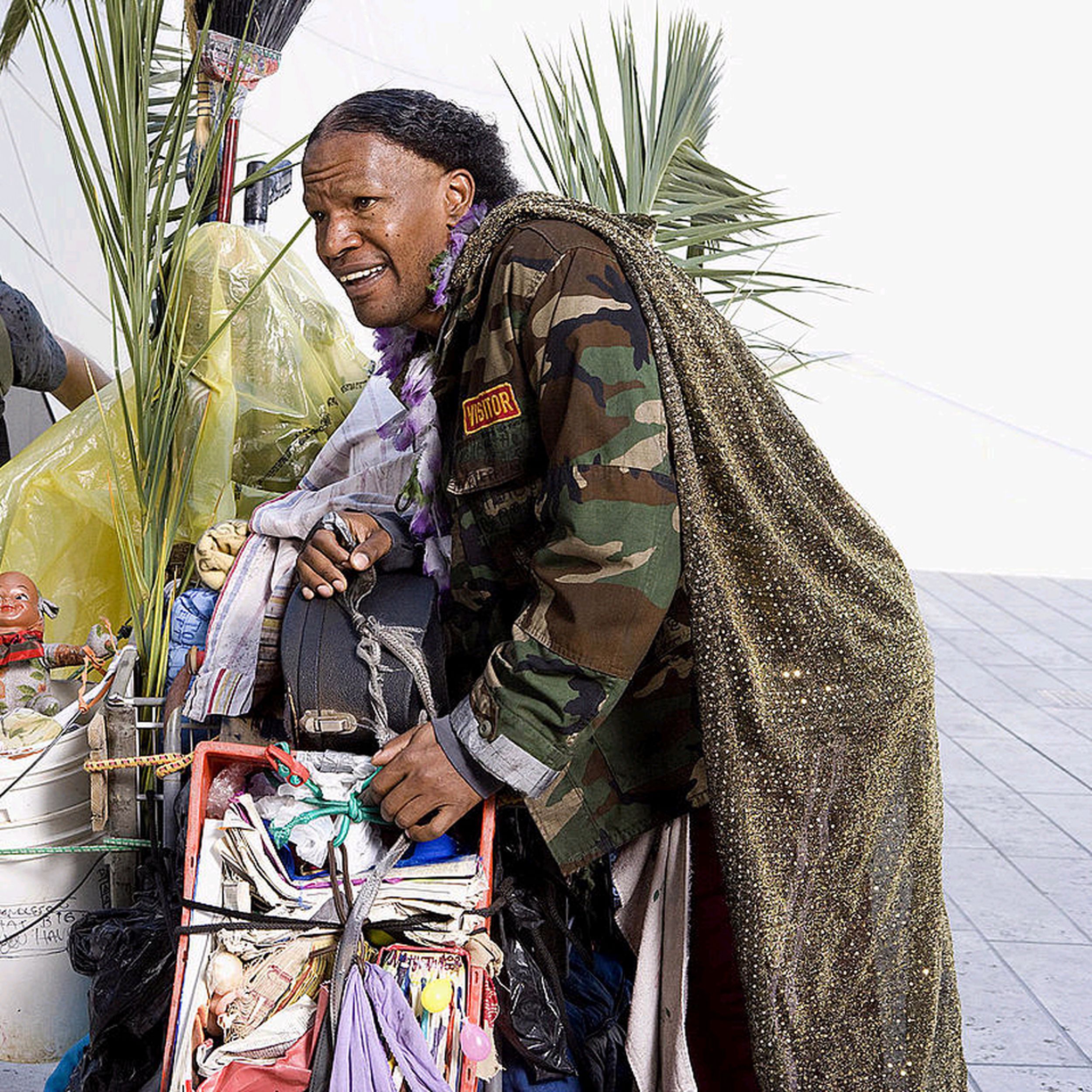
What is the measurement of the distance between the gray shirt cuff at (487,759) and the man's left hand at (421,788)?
1 cm

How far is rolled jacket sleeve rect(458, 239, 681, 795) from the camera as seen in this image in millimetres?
1328

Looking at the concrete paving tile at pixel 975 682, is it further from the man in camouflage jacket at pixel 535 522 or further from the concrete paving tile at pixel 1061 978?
the man in camouflage jacket at pixel 535 522

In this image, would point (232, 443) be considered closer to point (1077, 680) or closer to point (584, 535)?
point (584, 535)

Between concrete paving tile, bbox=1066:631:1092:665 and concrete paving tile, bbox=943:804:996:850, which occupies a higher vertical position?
concrete paving tile, bbox=943:804:996:850

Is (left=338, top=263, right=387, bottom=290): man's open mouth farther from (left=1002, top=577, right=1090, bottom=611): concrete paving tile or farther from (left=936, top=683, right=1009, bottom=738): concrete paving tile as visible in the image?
(left=1002, top=577, right=1090, bottom=611): concrete paving tile

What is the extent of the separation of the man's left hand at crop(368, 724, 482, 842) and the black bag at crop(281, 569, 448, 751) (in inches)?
2.3

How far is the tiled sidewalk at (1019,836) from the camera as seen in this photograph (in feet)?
8.43

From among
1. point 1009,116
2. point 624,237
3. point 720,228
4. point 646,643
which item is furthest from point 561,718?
point 1009,116

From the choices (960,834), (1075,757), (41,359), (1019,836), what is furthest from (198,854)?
(1075,757)

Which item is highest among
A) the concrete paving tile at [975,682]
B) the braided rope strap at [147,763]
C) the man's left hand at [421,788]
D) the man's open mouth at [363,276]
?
the man's open mouth at [363,276]

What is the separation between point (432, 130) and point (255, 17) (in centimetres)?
84

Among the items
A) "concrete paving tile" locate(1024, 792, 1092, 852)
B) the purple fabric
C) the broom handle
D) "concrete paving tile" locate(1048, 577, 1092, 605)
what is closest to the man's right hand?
the purple fabric

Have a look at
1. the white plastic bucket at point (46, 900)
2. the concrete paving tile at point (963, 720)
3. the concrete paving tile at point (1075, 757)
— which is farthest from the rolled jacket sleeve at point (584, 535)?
the concrete paving tile at point (963, 720)

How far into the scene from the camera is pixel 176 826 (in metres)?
1.63
